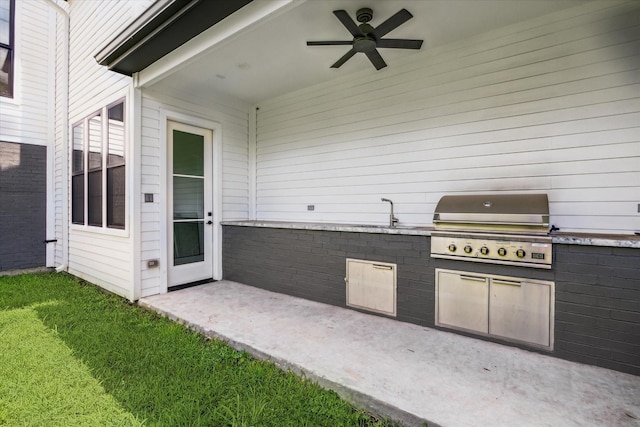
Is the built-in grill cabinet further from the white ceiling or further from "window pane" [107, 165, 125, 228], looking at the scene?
"window pane" [107, 165, 125, 228]

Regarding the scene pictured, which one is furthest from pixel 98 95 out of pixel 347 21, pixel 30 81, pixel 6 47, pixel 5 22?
pixel 347 21

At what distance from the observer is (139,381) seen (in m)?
2.14

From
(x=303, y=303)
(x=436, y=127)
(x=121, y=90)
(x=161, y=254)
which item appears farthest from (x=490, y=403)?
(x=121, y=90)

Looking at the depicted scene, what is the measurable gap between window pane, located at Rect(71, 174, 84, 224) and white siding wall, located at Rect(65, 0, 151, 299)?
0.17 metres

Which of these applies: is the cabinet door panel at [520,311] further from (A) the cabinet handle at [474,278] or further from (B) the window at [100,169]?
(B) the window at [100,169]

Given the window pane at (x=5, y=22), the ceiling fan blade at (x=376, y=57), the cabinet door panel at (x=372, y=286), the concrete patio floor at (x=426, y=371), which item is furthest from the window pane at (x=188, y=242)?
the window pane at (x=5, y=22)

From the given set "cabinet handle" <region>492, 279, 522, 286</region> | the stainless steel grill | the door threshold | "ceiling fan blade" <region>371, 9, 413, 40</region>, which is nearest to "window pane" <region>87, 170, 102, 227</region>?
the door threshold

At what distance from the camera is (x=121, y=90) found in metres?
4.07

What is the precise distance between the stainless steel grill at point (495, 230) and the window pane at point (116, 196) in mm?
3945

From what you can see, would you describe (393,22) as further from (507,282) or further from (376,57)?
(507,282)

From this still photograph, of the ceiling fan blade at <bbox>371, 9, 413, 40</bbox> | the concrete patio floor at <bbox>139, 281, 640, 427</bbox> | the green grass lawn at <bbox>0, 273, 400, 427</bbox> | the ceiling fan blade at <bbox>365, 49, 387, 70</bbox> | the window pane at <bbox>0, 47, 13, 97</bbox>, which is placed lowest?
the green grass lawn at <bbox>0, 273, 400, 427</bbox>

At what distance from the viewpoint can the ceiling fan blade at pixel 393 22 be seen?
7.90 feet

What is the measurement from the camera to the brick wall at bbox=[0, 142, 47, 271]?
5281 millimetres

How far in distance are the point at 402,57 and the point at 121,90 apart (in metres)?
3.69
